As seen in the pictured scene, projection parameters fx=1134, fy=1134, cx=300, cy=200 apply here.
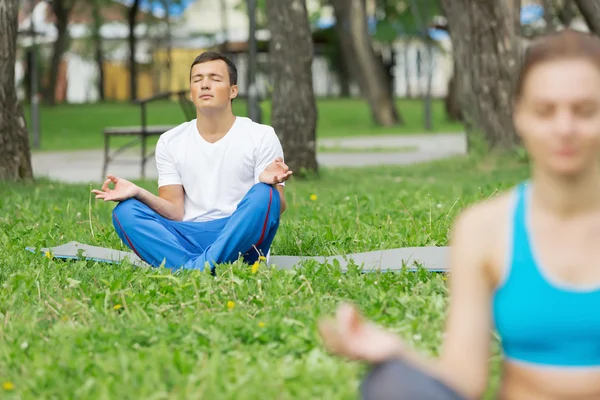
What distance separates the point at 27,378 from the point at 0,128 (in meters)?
7.05

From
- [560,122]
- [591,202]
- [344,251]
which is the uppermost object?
[560,122]

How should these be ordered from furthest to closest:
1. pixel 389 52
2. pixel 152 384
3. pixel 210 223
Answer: pixel 389 52 → pixel 210 223 → pixel 152 384

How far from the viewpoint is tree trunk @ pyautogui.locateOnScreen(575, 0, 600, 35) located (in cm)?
1309

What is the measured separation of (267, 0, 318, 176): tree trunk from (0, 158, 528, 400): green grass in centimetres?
412

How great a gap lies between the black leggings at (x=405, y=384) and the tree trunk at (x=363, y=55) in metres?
24.9

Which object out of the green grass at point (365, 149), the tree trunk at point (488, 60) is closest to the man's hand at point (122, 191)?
the tree trunk at point (488, 60)

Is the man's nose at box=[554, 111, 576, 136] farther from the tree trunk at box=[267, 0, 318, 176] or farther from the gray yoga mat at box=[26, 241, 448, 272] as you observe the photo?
the tree trunk at box=[267, 0, 318, 176]

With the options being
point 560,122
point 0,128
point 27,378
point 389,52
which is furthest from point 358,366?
point 389,52

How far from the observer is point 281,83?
1248 centimetres

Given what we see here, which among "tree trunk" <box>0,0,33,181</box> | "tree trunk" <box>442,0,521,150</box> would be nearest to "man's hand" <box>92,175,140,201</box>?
"tree trunk" <box>0,0,33,181</box>

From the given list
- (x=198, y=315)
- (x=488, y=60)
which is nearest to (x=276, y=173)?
(x=198, y=315)

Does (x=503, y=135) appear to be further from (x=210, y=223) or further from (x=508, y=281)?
(x=508, y=281)

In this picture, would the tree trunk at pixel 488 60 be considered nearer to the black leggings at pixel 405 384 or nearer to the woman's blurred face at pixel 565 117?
the woman's blurred face at pixel 565 117

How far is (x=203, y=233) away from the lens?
6.30 metres
